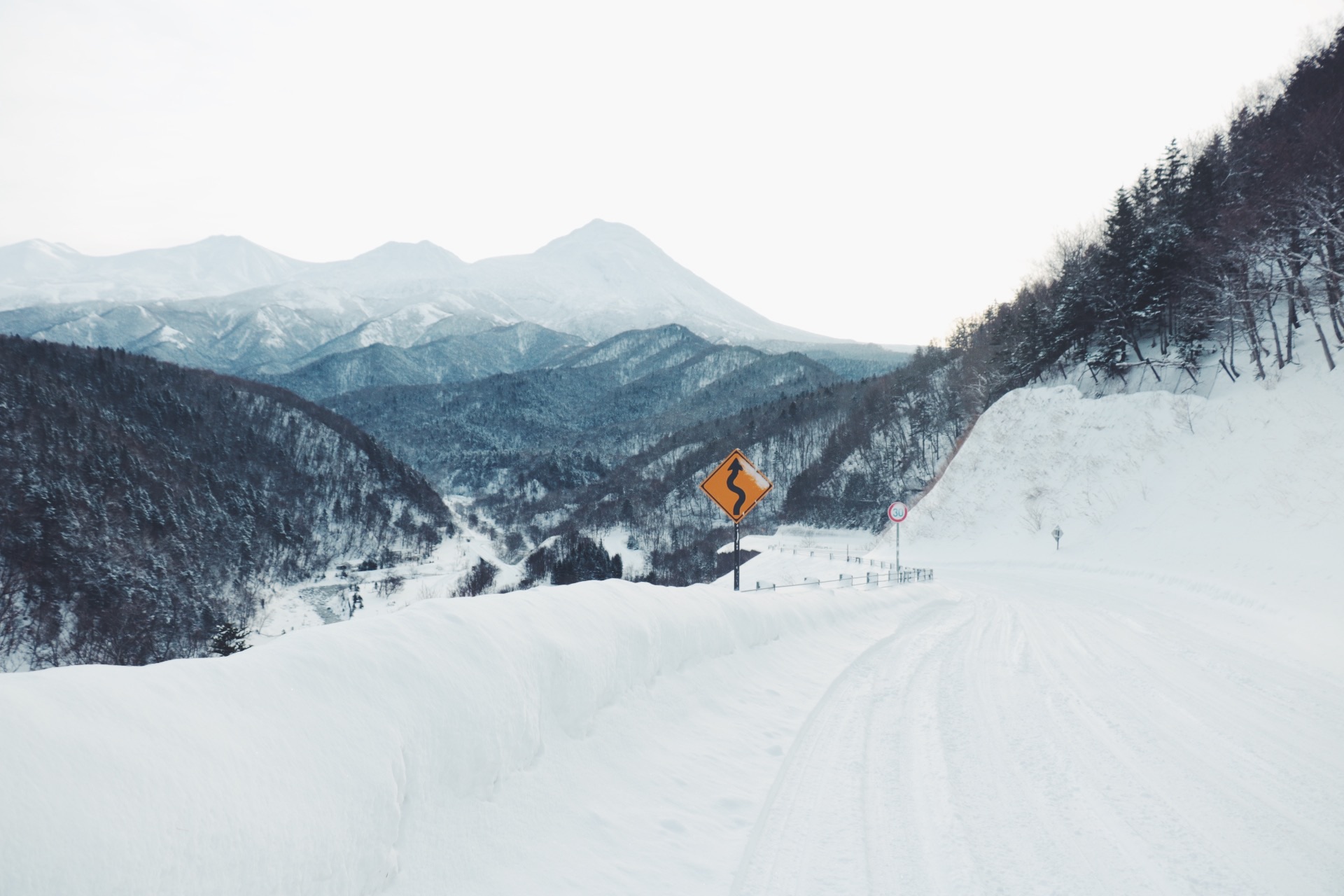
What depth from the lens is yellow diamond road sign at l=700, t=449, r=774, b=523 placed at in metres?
11.7

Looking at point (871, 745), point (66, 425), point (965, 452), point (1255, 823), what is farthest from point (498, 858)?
point (66, 425)

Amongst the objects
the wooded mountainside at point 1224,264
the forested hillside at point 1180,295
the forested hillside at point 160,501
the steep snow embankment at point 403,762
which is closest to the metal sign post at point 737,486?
the steep snow embankment at point 403,762

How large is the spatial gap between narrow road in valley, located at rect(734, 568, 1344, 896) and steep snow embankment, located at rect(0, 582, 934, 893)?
68 cm

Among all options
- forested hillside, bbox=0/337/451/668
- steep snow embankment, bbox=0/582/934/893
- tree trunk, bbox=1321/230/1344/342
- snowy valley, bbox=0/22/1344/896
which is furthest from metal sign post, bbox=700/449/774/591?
forested hillside, bbox=0/337/451/668

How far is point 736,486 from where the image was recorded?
11977mm

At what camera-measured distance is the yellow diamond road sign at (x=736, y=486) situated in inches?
461

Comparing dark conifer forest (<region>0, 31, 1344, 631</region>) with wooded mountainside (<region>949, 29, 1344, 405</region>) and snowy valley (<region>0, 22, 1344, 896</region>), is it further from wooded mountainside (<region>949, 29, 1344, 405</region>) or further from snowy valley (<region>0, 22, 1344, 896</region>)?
snowy valley (<region>0, 22, 1344, 896</region>)

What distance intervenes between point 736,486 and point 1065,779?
696 centimetres

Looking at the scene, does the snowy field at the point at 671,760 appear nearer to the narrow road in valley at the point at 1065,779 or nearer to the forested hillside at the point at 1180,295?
the narrow road in valley at the point at 1065,779

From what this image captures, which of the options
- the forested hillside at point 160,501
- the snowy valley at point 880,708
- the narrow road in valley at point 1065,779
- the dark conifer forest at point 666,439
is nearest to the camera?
the snowy valley at point 880,708

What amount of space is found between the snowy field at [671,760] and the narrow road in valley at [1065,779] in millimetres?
32

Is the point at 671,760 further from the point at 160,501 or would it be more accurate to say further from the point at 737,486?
the point at 160,501

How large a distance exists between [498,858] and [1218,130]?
83.2 meters

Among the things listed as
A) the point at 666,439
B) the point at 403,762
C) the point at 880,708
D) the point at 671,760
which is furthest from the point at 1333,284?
the point at 666,439
